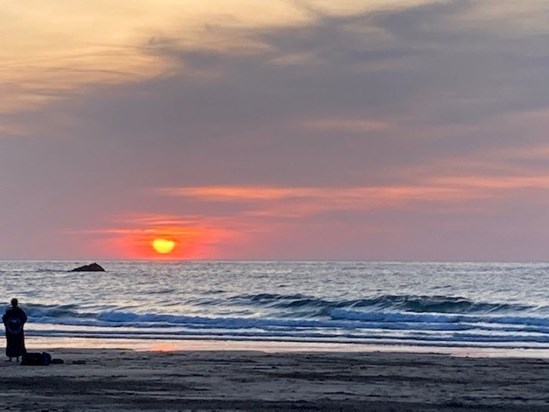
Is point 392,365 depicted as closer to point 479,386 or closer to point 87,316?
point 479,386

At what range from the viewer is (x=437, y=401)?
17109mm

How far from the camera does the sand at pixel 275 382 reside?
1658cm

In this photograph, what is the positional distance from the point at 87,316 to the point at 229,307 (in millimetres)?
11219

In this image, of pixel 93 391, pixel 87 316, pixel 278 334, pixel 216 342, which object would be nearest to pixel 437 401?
pixel 93 391

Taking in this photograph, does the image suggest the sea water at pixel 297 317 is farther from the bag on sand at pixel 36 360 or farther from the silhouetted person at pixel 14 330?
the bag on sand at pixel 36 360

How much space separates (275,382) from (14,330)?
7.05 meters

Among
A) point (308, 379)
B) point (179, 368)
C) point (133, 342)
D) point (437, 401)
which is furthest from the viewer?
point (133, 342)

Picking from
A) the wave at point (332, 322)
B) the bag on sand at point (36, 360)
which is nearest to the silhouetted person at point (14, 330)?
the bag on sand at point (36, 360)

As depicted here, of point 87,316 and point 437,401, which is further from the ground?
point 87,316

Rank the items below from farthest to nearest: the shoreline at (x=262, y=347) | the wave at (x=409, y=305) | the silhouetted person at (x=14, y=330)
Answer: the wave at (x=409, y=305)
the shoreline at (x=262, y=347)
the silhouetted person at (x=14, y=330)

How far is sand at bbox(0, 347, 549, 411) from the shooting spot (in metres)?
16.6

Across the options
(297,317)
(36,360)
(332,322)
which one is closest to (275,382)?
(36,360)

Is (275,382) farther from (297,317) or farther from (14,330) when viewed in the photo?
(297,317)

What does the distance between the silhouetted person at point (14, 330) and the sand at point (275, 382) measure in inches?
15.1
